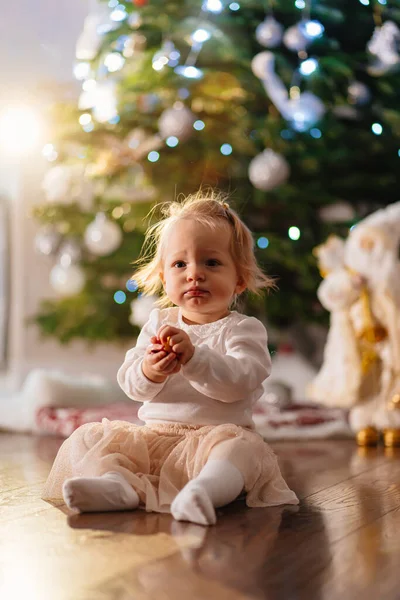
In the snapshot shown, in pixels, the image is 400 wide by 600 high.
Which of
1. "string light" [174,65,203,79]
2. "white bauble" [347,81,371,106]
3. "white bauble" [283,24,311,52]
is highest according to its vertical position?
"white bauble" [283,24,311,52]

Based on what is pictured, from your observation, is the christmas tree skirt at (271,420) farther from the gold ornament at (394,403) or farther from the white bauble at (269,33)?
the white bauble at (269,33)

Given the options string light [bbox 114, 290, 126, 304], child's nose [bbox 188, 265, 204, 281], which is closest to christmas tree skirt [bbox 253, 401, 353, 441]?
string light [bbox 114, 290, 126, 304]

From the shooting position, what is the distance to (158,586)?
82 cm

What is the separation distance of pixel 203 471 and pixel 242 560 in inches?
10.4

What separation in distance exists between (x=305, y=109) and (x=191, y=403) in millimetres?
1540

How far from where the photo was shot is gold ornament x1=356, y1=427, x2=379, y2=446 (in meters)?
2.20

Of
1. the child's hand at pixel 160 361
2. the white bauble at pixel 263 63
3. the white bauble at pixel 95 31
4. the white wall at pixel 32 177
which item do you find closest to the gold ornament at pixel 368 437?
the child's hand at pixel 160 361

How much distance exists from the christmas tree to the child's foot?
5.60 ft

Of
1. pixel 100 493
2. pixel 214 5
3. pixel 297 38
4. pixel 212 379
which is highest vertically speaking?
pixel 214 5

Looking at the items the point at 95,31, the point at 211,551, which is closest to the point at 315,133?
the point at 95,31

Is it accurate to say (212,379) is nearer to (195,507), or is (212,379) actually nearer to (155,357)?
(155,357)

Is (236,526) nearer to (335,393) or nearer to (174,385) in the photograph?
(174,385)

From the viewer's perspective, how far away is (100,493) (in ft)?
3.82

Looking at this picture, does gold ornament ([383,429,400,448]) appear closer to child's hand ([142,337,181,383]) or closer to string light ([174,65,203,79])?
child's hand ([142,337,181,383])
